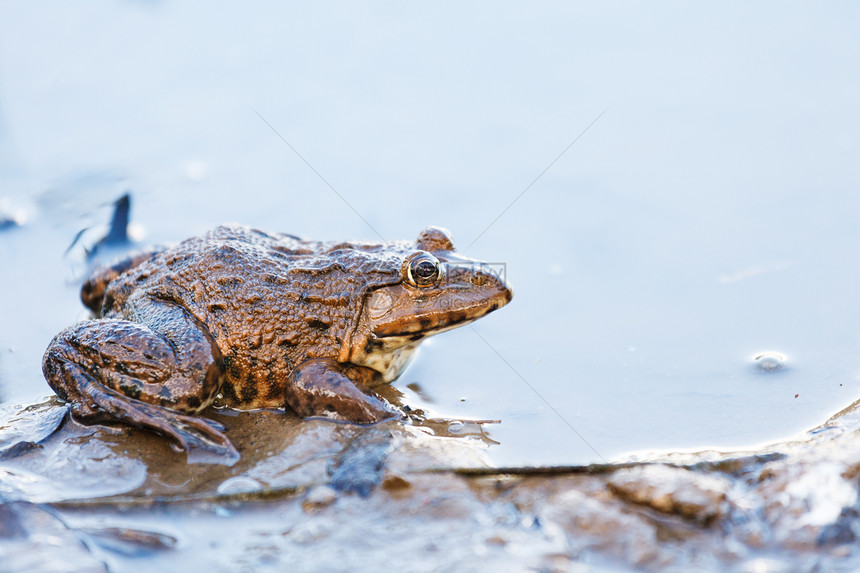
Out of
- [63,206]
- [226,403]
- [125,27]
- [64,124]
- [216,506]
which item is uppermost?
[125,27]

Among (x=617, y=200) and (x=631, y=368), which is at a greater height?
(x=617, y=200)

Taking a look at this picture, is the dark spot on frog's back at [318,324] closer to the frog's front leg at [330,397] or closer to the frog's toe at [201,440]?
the frog's front leg at [330,397]

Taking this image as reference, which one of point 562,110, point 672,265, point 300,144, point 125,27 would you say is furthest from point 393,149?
point 125,27

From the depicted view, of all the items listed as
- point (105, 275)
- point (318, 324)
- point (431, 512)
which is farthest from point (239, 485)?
point (105, 275)

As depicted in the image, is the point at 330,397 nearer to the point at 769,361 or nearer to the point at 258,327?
the point at 258,327

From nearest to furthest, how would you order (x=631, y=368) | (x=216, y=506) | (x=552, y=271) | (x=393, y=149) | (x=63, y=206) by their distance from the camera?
(x=216, y=506)
(x=631, y=368)
(x=552, y=271)
(x=63, y=206)
(x=393, y=149)

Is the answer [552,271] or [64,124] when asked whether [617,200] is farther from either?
[64,124]

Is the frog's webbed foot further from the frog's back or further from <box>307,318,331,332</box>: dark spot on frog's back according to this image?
<box>307,318,331,332</box>: dark spot on frog's back

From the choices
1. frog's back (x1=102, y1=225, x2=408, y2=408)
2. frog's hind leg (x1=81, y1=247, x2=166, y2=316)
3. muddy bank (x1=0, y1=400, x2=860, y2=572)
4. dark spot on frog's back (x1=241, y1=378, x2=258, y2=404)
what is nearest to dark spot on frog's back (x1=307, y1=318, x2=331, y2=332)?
frog's back (x1=102, y1=225, x2=408, y2=408)
